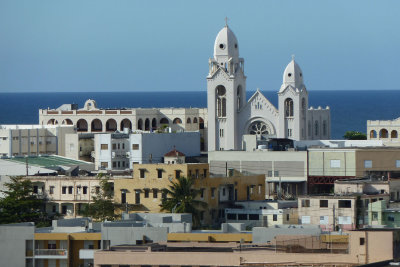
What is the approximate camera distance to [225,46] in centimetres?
15562

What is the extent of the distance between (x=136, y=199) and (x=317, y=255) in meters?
36.8

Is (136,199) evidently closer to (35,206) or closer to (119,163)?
(35,206)

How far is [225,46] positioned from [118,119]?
48.6 feet

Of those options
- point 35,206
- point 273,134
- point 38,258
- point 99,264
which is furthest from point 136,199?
point 273,134

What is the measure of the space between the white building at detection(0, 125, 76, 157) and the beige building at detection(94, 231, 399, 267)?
75.9 m

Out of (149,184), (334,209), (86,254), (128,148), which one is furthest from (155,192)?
(128,148)

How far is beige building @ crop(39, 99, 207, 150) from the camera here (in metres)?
162

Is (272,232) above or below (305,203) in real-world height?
below

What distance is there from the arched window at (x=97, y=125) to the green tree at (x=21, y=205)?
199 feet

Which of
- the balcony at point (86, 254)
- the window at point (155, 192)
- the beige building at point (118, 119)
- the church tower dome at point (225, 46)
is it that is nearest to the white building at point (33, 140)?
the beige building at point (118, 119)

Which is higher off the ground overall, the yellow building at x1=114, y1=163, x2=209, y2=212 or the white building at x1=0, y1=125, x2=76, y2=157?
the white building at x1=0, y1=125, x2=76, y2=157

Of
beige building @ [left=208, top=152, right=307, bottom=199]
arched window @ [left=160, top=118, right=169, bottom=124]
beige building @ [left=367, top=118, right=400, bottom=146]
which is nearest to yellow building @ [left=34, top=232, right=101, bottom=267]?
beige building @ [left=208, top=152, right=307, bottom=199]

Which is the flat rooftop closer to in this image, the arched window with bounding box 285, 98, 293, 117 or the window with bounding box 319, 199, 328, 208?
the window with bounding box 319, 199, 328, 208

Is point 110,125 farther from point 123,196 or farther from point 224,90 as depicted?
point 123,196
